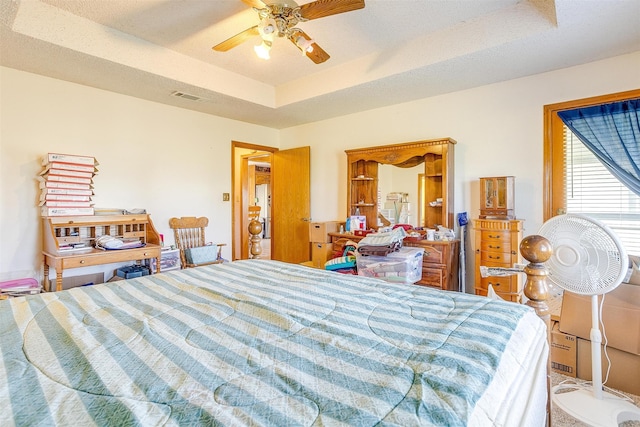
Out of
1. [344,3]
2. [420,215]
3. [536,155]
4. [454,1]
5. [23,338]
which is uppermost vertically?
[454,1]

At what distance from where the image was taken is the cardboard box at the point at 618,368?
1.89m

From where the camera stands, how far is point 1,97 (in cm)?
280

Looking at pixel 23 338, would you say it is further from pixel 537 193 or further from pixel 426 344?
pixel 537 193

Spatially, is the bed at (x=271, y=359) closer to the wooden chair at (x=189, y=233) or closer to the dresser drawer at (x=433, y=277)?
the dresser drawer at (x=433, y=277)

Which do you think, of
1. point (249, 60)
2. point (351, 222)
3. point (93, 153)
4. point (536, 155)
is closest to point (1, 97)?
point (93, 153)

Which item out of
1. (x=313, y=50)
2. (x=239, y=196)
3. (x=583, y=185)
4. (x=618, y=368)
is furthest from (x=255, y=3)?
(x=239, y=196)

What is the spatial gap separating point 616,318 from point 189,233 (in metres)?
Result: 4.08

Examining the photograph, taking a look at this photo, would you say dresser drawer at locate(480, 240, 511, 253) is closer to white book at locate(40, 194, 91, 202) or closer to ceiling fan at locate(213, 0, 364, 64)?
ceiling fan at locate(213, 0, 364, 64)

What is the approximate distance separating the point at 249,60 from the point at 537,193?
310 centimetres

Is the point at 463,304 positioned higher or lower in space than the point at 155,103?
lower

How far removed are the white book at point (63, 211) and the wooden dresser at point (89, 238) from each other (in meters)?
0.04

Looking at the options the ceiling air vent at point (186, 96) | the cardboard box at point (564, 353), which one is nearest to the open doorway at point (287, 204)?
the ceiling air vent at point (186, 96)

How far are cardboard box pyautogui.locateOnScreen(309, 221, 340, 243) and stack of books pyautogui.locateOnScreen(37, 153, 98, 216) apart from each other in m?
2.38

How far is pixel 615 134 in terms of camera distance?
2.59m
